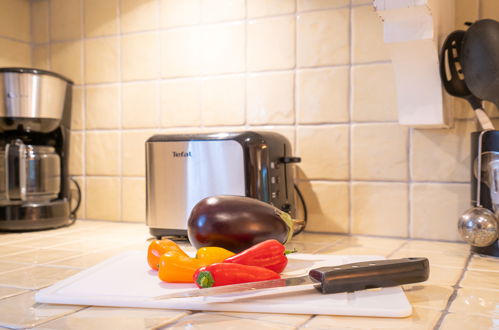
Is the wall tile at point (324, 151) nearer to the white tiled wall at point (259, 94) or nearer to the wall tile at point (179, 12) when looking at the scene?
the white tiled wall at point (259, 94)

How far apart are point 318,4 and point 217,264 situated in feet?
2.45

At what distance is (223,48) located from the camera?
1.22 m

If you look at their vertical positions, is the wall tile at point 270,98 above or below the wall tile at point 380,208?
above

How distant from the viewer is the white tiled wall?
104 cm

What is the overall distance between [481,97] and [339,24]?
372 millimetres

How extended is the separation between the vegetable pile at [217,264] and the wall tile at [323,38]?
1.91ft

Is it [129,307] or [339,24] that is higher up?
[339,24]

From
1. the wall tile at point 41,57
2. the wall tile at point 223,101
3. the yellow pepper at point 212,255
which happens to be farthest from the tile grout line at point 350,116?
the wall tile at point 41,57

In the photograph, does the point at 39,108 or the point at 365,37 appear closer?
the point at 365,37

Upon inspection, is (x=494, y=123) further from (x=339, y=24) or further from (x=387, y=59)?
(x=339, y=24)

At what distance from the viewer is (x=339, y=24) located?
1098mm

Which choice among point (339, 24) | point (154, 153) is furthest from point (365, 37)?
point (154, 153)

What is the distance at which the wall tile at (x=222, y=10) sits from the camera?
3.94 feet

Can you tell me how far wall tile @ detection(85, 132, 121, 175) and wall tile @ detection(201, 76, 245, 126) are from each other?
0.94ft
